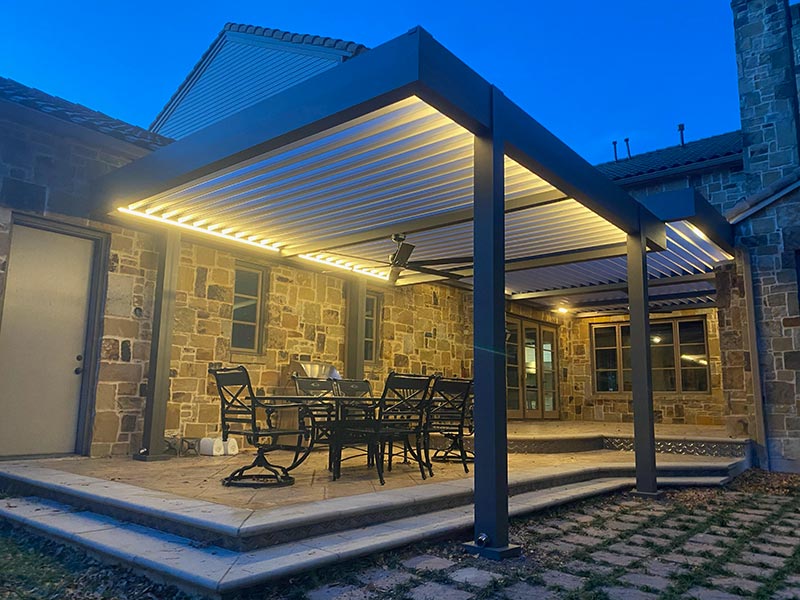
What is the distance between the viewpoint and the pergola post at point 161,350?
567cm

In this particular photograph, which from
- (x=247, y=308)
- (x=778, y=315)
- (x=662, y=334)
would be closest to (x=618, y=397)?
(x=662, y=334)

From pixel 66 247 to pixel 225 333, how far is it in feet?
5.90

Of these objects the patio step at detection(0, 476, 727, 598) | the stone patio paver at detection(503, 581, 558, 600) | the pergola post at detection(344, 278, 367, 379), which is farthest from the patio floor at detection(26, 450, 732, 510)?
the pergola post at detection(344, 278, 367, 379)

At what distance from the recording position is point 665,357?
A: 11273 mm

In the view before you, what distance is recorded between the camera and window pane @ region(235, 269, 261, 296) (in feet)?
22.8

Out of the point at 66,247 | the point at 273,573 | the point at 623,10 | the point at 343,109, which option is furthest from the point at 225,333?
the point at 623,10

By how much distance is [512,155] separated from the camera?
12.7 feet

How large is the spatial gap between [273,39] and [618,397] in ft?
31.4

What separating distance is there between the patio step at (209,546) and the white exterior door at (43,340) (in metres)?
1.20

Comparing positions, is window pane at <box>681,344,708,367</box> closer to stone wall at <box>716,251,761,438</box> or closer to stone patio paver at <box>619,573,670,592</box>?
stone wall at <box>716,251,761,438</box>

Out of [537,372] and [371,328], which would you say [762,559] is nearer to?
[371,328]

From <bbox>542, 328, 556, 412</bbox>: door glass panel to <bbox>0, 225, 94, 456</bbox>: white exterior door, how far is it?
8557 millimetres

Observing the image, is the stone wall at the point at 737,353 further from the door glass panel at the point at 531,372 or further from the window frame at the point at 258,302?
the window frame at the point at 258,302

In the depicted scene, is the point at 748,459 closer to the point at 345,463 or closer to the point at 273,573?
the point at 345,463
